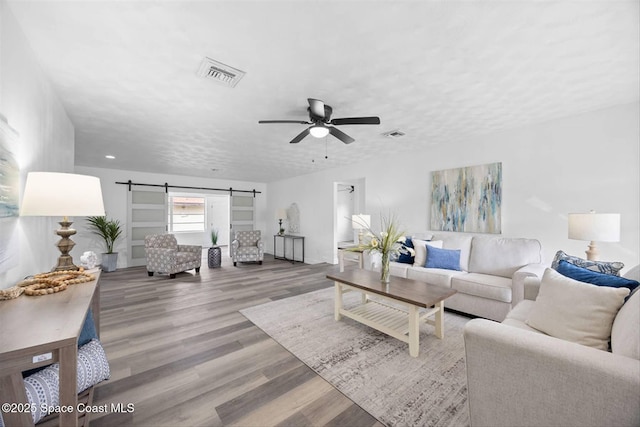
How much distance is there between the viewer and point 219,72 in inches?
77.6

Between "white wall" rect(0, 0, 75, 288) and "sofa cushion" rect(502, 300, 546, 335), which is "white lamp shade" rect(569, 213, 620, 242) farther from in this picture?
"white wall" rect(0, 0, 75, 288)

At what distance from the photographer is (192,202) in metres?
8.84

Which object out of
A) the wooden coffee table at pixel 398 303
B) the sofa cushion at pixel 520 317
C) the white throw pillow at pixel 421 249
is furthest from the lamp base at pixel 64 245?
the white throw pillow at pixel 421 249

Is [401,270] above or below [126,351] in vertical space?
above

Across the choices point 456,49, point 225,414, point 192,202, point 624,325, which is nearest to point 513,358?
point 624,325

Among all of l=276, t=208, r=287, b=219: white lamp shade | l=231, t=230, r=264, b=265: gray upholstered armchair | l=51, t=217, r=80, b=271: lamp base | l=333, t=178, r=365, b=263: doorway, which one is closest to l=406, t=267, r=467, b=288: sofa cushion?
l=51, t=217, r=80, b=271: lamp base

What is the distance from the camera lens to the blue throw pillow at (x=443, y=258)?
10.7 ft

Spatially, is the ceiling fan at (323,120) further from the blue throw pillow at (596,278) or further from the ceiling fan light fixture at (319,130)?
the blue throw pillow at (596,278)

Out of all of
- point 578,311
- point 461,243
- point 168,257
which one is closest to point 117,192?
point 168,257

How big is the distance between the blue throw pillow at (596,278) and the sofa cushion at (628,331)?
12.0 inches

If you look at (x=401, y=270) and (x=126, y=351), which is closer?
(x=126, y=351)

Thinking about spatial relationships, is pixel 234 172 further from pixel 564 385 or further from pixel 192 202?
pixel 564 385

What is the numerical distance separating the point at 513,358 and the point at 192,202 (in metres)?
9.51

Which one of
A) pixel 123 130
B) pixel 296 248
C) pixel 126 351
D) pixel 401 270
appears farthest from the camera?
pixel 296 248
